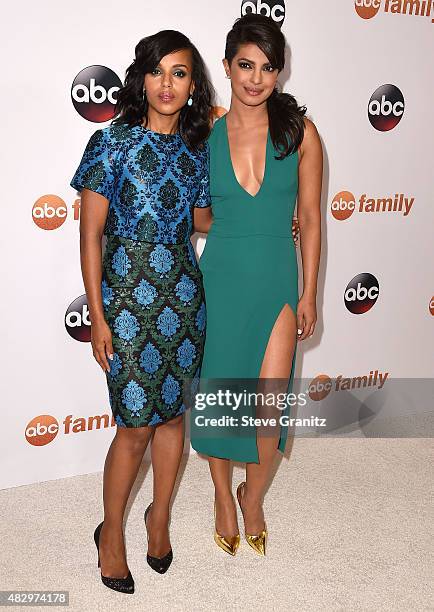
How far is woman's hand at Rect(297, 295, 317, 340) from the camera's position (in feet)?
9.09

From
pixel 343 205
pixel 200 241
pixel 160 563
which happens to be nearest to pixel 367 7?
pixel 343 205

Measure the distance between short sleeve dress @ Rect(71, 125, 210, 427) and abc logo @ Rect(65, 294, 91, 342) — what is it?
0.80 m

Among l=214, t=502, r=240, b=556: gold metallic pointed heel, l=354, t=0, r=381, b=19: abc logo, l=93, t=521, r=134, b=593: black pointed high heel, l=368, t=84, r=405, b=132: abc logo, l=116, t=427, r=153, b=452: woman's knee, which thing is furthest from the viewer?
l=368, t=84, r=405, b=132: abc logo

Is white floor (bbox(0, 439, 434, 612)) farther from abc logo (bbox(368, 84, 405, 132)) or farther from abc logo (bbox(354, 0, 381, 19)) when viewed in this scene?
abc logo (bbox(354, 0, 381, 19))

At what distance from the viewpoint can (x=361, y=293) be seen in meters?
3.89

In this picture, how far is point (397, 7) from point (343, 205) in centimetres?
96

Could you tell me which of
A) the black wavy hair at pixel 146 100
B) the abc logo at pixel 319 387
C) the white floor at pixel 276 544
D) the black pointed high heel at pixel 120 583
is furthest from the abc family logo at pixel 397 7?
the black pointed high heel at pixel 120 583

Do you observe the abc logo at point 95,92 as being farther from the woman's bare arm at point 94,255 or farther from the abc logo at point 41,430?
the abc logo at point 41,430

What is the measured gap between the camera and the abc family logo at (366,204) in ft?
12.0

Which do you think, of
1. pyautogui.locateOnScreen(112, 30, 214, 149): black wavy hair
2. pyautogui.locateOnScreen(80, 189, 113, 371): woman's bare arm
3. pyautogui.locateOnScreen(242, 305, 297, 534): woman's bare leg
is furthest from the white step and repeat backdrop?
pyautogui.locateOnScreen(242, 305, 297, 534): woman's bare leg

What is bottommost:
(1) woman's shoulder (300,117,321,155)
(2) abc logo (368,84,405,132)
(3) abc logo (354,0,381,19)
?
(1) woman's shoulder (300,117,321,155)

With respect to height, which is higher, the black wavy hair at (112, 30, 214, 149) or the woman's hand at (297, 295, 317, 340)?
the black wavy hair at (112, 30, 214, 149)

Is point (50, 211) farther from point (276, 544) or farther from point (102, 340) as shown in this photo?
point (276, 544)

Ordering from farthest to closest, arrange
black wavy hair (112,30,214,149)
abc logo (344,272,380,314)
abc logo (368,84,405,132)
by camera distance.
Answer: abc logo (344,272,380,314) < abc logo (368,84,405,132) < black wavy hair (112,30,214,149)
